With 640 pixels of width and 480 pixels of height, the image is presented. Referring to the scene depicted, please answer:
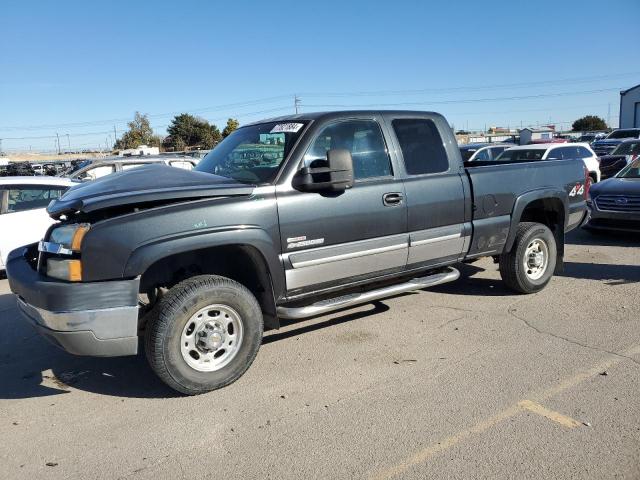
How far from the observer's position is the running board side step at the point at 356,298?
4.04 m

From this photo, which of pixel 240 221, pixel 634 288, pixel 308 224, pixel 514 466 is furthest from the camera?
pixel 634 288

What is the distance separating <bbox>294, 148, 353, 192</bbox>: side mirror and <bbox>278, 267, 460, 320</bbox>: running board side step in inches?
36.8

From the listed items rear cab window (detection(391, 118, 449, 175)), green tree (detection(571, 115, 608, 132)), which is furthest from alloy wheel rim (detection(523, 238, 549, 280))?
green tree (detection(571, 115, 608, 132))

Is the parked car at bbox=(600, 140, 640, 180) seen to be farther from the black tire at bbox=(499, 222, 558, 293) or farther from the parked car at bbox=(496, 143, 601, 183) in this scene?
the black tire at bbox=(499, 222, 558, 293)

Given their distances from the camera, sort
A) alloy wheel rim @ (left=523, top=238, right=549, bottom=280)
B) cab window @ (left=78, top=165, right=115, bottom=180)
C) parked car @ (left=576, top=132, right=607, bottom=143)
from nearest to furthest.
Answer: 1. alloy wheel rim @ (left=523, top=238, right=549, bottom=280)
2. cab window @ (left=78, top=165, right=115, bottom=180)
3. parked car @ (left=576, top=132, right=607, bottom=143)

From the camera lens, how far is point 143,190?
3.57m

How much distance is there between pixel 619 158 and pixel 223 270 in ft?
58.6

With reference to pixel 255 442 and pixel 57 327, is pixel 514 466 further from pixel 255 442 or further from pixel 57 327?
pixel 57 327

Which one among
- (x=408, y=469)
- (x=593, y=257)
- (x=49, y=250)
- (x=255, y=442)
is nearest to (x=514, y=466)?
(x=408, y=469)

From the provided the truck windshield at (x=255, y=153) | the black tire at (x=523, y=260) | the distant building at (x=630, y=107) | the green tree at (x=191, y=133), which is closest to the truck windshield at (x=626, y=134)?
the distant building at (x=630, y=107)

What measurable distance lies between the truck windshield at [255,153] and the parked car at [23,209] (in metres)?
3.82

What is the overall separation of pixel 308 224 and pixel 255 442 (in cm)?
164

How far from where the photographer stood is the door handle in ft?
14.6

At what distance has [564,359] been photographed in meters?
4.11
